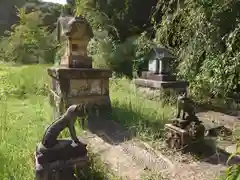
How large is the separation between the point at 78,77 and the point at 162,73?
2816mm

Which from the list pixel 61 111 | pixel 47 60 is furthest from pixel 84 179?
pixel 47 60

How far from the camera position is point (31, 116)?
4809 mm

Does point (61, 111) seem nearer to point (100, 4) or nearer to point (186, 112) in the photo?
point (186, 112)

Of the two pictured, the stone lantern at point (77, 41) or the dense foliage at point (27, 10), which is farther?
the dense foliage at point (27, 10)

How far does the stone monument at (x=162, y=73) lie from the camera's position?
656 centimetres

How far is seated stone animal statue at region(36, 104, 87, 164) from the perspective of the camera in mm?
2414

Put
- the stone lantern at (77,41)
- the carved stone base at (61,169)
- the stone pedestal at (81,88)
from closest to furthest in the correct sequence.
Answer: the carved stone base at (61,169)
the stone pedestal at (81,88)
the stone lantern at (77,41)

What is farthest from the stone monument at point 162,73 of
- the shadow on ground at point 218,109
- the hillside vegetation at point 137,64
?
the shadow on ground at point 218,109

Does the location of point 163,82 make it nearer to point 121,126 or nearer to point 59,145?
point 121,126

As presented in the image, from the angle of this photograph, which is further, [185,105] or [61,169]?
[185,105]

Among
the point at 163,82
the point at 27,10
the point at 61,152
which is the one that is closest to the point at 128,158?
the point at 61,152

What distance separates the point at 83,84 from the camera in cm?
480

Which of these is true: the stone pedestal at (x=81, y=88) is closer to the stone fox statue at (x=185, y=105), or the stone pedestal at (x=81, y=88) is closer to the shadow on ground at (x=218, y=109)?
the stone fox statue at (x=185, y=105)

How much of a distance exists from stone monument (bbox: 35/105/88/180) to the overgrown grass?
0.21m
